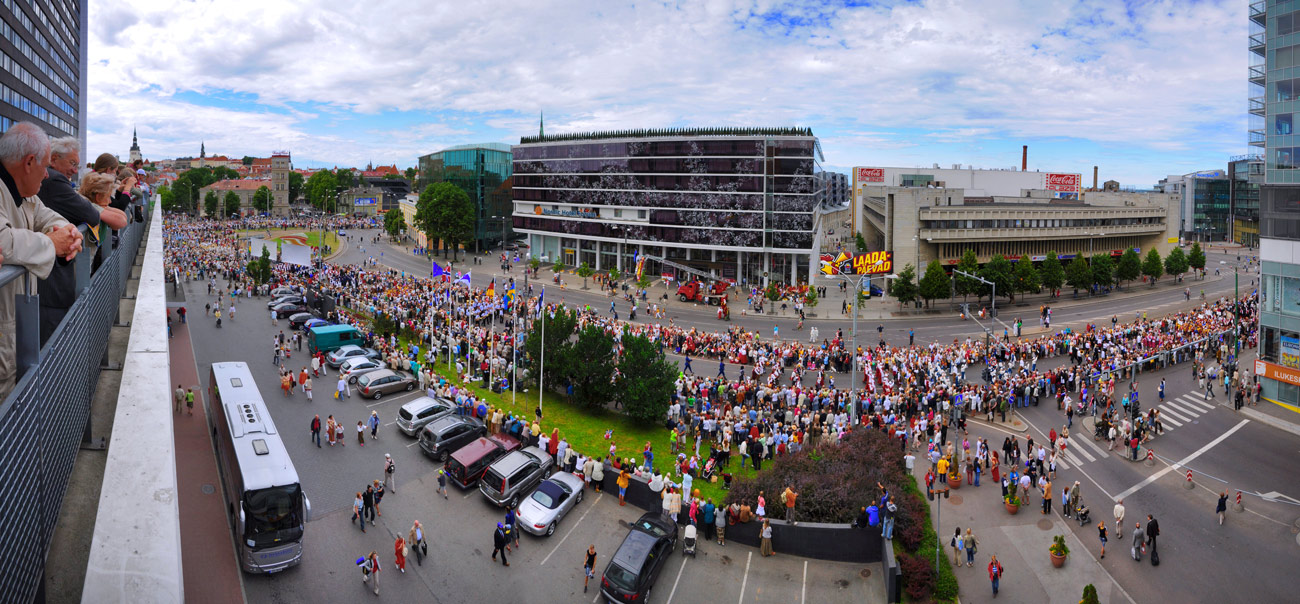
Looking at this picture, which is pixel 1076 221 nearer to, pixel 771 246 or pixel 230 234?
pixel 771 246

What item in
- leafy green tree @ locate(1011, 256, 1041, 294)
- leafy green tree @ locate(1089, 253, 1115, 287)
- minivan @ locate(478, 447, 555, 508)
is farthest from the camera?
leafy green tree @ locate(1089, 253, 1115, 287)

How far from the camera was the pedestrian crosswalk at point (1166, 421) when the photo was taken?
25.3 metres

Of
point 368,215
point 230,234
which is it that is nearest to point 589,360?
point 230,234

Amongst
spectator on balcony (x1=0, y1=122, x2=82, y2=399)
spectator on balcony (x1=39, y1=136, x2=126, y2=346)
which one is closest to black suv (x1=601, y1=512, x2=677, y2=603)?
spectator on balcony (x1=39, y1=136, x2=126, y2=346)

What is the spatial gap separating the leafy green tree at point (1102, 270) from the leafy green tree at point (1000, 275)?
32.6 ft

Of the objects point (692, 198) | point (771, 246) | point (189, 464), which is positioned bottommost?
point (189, 464)

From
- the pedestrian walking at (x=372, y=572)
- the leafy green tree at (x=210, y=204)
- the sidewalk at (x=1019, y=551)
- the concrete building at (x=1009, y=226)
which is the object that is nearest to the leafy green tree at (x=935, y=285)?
the concrete building at (x=1009, y=226)

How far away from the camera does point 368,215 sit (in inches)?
6142

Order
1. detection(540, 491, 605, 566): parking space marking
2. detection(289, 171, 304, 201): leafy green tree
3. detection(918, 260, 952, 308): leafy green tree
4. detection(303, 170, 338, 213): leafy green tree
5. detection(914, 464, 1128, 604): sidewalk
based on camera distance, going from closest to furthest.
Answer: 1. detection(914, 464, 1128, 604): sidewalk
2. detection(540, 491, 605, 566): parking space marking
3. detection(918, 260, 952, 308): leafy green tree
4. detection(303, 170, 338, 213): leafy green tree
5. detection(289, 171, 304, 201): leafy green tree

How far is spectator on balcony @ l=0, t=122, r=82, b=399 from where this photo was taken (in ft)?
12.5

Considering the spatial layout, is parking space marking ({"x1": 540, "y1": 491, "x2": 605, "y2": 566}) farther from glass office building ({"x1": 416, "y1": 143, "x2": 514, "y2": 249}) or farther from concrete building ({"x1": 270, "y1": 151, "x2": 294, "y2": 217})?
concrete building ({"x1": 270, "y1": 151, "x2": 294, "y2": 217})

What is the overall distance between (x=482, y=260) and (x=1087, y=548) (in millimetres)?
77652

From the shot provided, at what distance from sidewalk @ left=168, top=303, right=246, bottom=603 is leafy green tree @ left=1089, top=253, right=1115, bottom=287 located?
221ft

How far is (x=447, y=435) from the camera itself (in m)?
23.4
